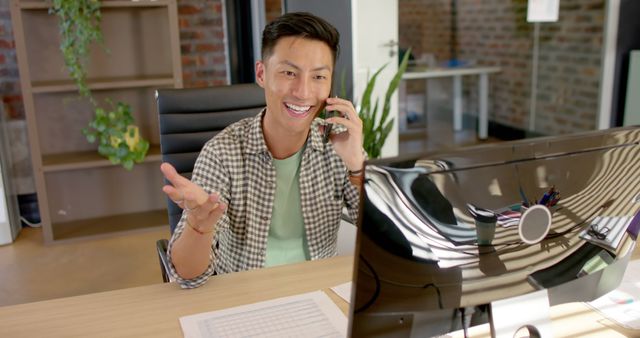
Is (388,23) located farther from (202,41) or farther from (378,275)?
(378,275)

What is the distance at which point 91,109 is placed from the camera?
11.5 ft

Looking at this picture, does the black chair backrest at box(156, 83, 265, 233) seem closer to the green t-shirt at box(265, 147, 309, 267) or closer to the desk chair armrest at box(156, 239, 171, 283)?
the desk chair armrest at box(156, 239, 171, 283)

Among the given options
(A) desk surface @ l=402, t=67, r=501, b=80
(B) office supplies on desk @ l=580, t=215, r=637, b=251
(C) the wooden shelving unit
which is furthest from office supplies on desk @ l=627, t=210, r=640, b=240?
(A) desk surface @ l=402, t=67, r=501, b=80

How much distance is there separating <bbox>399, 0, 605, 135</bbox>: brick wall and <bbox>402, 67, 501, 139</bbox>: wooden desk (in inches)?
1.9

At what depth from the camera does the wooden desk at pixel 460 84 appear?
434 cm

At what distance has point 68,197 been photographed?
11.7ft

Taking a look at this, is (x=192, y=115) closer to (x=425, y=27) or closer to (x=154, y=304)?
(x=154, y=304)

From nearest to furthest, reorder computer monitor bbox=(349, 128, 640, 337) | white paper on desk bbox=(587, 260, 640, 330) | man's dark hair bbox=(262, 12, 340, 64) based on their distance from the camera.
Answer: computer monitor bbox=(349, 128, 640, 337) < white paper on desk bbox=(587, 260, 640, 330) < man's dark hair bbox=(262, 12, 340, 64)

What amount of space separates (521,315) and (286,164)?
2.43 feet

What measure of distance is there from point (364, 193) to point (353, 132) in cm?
71

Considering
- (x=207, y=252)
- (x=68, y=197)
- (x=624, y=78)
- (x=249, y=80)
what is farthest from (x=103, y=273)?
(x=624, y=78)

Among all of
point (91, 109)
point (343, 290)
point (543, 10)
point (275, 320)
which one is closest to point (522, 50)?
point (543, 10)

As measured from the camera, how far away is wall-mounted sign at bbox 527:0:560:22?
13.8 ft

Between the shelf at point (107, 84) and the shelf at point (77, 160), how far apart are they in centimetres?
36
